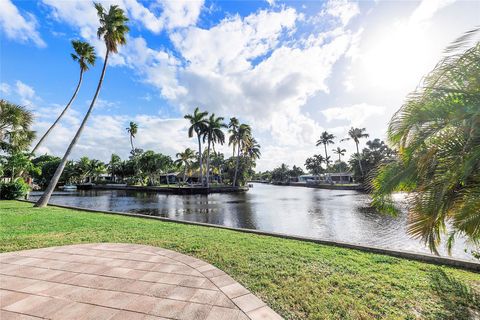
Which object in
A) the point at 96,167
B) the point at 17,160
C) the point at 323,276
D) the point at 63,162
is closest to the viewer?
the point at 323,276

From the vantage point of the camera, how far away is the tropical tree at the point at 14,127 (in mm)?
12859

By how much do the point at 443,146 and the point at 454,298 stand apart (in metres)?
2.30

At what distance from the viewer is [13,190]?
18.9 metres

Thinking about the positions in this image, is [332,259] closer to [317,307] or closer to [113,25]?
[317,307]

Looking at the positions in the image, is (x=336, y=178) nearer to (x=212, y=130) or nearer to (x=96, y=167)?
(x=212, y=130)

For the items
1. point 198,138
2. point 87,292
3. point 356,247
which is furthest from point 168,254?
point 198,138

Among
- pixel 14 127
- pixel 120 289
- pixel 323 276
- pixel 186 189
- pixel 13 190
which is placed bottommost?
pixel 323 276

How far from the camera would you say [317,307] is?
302cm

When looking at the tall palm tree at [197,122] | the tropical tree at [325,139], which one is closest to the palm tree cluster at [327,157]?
the tropical tree at [325,139]

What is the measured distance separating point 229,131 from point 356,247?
41.8m

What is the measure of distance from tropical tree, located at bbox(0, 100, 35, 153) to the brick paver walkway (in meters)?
11.9

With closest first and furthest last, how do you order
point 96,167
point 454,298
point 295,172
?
point 454,298 → point 96,167 → point 295,172

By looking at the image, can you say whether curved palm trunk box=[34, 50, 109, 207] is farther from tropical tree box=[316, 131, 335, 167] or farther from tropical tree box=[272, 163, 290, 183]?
tropical tree box=[272, 163, 290, 183]

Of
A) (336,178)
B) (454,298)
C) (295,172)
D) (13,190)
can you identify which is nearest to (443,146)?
(454,298)
